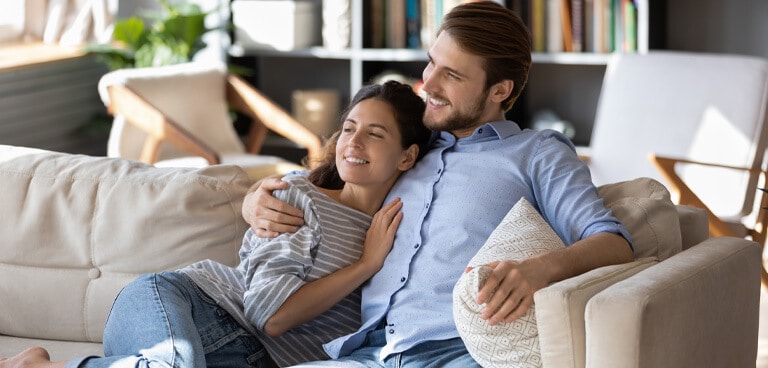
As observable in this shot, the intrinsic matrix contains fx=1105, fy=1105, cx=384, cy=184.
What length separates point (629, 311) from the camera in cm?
175

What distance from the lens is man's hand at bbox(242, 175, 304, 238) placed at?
229 cm

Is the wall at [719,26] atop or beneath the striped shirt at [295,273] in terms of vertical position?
atop

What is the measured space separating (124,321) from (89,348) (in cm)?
32

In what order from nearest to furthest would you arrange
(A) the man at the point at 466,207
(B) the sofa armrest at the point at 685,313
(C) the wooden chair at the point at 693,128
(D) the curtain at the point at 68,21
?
(B) the sofa armrest at the point at 685,313 < (A) the man at the point at 466,207 < (C) the wooden chair at the point at 693,128 < (D) the curtain at the point at 68,21

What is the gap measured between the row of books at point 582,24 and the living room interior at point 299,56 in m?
0.04

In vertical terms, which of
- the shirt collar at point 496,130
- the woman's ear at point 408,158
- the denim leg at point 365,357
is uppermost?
the shirt collar at point 496,130

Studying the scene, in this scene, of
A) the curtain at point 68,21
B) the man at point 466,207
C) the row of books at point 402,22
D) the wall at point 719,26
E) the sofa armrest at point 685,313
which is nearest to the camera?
the sofa armrest at point 685,313

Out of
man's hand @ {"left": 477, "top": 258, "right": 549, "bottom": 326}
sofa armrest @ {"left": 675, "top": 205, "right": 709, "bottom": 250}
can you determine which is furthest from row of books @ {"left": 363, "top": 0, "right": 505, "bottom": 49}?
man's hand @ {"left": 477, "top": 258, "right": 549, "bottom": 326}

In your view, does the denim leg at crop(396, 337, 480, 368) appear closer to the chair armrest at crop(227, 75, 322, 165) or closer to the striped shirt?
the striped shirt

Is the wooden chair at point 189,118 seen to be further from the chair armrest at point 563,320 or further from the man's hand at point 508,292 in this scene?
the chair armrest at point 563,320

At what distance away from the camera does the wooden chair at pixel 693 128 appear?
3814 mm

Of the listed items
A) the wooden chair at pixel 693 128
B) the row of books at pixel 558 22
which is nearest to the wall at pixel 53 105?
the row of books at pixel 558 22

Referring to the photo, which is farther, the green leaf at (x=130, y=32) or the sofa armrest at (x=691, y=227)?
the green leaf at (x=130, y=32)

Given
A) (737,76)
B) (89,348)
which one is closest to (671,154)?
(737,76)
